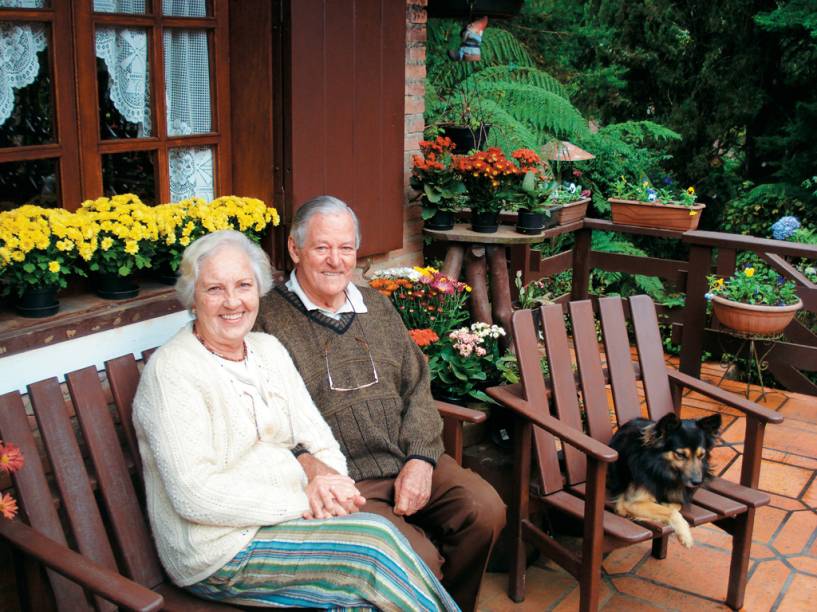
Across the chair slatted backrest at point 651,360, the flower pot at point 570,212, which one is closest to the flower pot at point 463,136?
the flower pot at point 570,212

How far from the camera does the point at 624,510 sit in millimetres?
2633

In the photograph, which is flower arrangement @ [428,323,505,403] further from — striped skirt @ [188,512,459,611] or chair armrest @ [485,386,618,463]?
striped skirt @ [188,512,459,611]

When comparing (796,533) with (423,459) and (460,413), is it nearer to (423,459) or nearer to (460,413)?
(460,413)

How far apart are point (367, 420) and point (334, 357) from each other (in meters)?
0.21

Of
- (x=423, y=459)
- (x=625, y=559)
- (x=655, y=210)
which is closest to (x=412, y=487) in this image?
(x=423, y=459)

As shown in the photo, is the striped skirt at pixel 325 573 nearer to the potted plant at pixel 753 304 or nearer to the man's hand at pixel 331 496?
the man's hand at pixel 331 496

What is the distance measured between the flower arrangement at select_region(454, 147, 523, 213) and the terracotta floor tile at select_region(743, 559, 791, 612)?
1.80 metres

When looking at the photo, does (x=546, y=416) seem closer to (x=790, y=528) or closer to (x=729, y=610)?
(x=729, y=610)

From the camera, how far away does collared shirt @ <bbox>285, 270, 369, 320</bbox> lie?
2545mm

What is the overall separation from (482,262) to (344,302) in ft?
4.49

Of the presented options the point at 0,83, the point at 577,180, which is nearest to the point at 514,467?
the point at 0,83

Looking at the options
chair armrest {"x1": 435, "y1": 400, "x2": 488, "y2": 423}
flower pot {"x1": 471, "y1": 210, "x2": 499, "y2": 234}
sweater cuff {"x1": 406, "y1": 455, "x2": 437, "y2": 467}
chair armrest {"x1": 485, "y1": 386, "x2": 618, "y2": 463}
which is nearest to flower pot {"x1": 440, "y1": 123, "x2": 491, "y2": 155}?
A: flower pot {"x1": 471, "y1": 210, "x2": 499, "y2": 234}

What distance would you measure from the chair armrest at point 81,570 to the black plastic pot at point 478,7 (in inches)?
107

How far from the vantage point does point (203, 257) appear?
2184 mm
